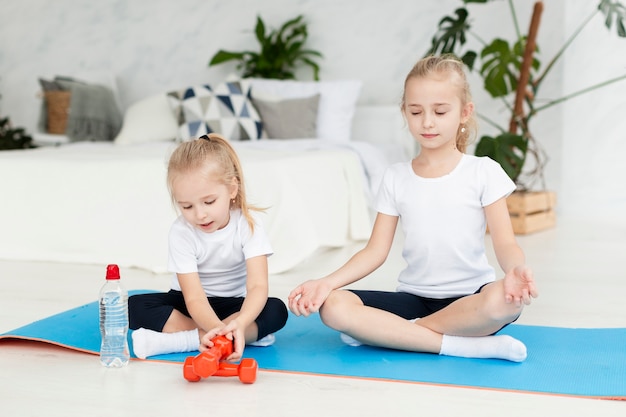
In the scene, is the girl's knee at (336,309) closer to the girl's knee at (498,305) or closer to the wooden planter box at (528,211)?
the girl's knee at (498,305)

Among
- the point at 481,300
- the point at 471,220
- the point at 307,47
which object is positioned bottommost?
the point at 481,300

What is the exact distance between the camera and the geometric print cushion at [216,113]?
4402 mm

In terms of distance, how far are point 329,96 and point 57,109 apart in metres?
1.62

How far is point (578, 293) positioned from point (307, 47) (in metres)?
2.96

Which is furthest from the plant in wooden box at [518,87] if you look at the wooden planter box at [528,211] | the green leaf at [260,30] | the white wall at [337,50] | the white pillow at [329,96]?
the green leaf at [260,30]

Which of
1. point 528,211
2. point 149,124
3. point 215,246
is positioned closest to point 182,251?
point 215,246

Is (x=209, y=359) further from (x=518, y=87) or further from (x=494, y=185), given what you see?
(x=518, y=87)

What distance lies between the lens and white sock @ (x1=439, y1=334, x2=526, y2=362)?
1.76m

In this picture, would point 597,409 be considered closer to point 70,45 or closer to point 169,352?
point 169,352

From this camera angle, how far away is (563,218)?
459 centimetres

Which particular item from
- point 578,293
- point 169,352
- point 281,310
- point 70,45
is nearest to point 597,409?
point 281,310

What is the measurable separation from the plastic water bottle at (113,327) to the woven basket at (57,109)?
340 centimetres

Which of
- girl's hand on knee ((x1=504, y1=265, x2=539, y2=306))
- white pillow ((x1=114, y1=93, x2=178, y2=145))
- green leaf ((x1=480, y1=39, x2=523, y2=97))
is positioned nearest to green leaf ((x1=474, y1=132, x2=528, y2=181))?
green leaf ((x1=480, y1=39, x2=523, y2=97))

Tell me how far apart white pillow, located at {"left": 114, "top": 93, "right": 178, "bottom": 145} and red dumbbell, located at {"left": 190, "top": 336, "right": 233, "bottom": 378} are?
10.1 ft
